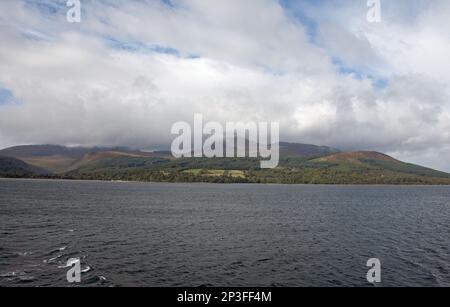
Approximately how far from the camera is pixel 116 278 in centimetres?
3300

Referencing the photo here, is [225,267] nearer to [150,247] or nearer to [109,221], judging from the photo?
[150,247]

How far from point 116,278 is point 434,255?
37.2 meters
